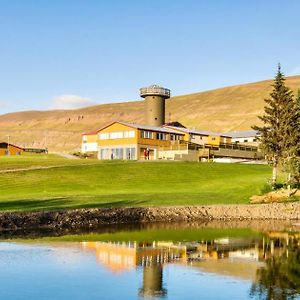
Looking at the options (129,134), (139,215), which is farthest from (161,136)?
(139,215)

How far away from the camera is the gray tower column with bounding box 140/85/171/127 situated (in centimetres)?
11806

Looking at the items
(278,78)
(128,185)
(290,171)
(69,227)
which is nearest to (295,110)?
(278,78)

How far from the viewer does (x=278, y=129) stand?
2237 inches

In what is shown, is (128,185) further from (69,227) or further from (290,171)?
(69,227)

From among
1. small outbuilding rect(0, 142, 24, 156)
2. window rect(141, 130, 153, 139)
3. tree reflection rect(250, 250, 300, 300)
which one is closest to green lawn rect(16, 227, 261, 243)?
tree reflection rect(250, 250, 300, 300)

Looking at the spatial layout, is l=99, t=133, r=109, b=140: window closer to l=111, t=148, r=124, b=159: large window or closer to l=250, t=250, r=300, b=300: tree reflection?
l=111, t=148, r=124, b=159: large window

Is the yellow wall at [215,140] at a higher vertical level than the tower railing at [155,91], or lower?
lower

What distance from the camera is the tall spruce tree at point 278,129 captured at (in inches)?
2200

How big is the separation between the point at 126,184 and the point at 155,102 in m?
61.6

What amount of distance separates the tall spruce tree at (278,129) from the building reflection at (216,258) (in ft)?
76.1

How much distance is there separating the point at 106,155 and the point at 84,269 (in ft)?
251

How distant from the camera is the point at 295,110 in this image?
57281 millimetres

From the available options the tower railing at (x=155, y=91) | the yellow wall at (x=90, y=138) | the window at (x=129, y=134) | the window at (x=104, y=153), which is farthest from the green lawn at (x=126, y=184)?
the yellow wall at (x=90, y=138)

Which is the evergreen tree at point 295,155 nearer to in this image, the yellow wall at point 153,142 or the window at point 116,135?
the yellow wall at point 153,142
